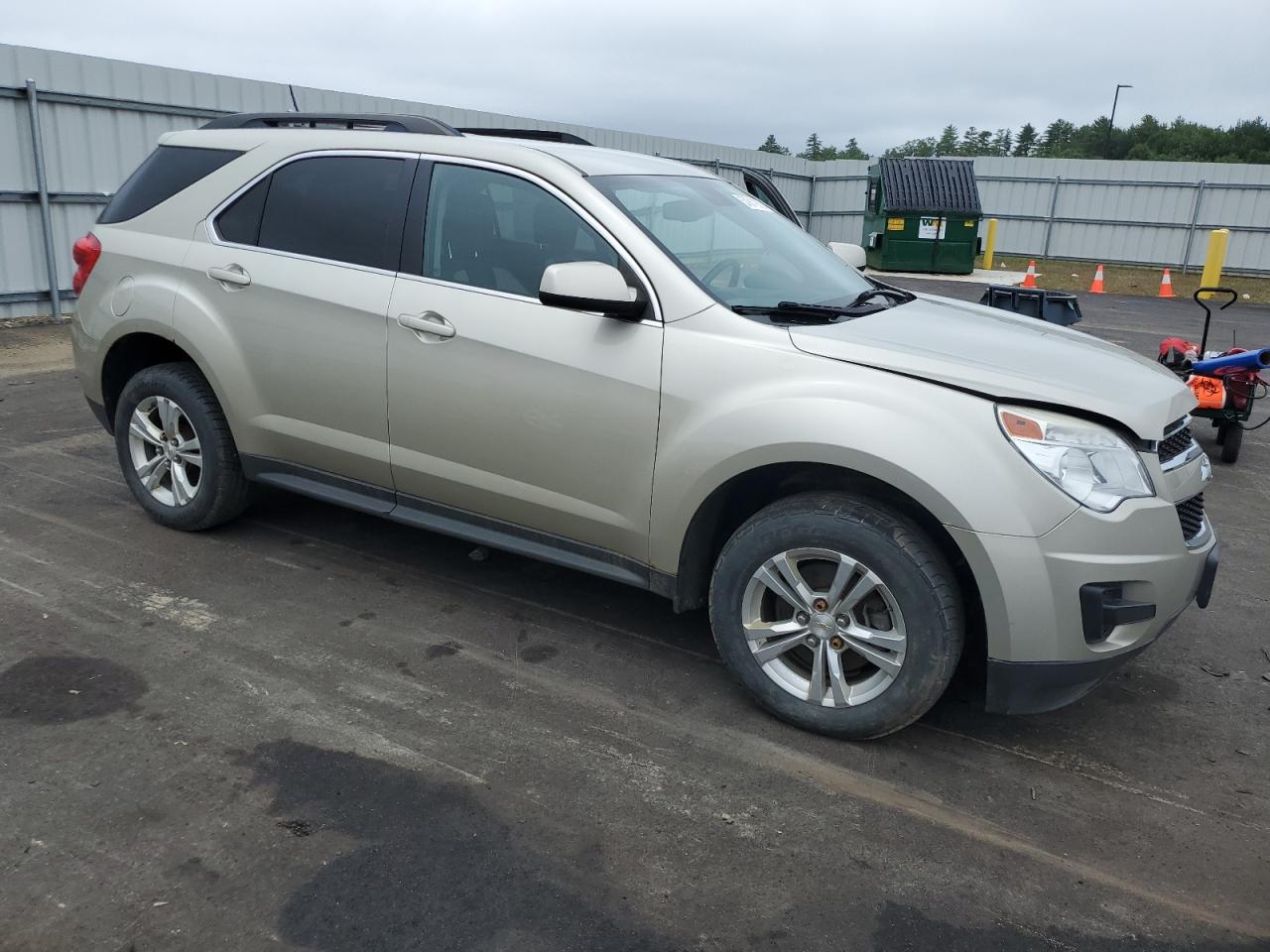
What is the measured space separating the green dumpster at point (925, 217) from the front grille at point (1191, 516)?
67.2 feet

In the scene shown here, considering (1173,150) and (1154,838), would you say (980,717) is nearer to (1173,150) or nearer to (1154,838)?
(1154,838)

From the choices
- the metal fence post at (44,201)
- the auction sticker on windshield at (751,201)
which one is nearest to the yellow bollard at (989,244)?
the metal fence post at (44,201)

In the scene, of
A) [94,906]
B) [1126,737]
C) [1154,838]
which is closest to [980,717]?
[1126,737]

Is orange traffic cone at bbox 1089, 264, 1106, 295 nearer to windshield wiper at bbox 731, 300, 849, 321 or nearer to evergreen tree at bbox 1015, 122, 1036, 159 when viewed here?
windshield wiper at bbox 731, 300, 849, 321

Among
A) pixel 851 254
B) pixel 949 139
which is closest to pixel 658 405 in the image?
pixel 851 254

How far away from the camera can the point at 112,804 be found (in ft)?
9.18

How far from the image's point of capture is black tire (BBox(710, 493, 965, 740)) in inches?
120

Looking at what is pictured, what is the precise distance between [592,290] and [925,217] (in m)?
20.9

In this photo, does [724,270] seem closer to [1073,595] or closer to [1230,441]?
[1073,595]

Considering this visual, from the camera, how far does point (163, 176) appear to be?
4.71m

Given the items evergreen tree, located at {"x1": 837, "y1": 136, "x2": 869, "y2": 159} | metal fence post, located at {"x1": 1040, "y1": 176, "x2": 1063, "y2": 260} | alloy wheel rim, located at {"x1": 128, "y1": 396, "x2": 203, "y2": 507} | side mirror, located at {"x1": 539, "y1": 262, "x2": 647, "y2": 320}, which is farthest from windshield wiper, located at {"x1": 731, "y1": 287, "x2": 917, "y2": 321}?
evergreen tree, located at {"x1": 837, "y1": 136, "x2": 869, "y2": 159}

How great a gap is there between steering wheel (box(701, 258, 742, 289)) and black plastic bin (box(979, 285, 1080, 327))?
14.3 feet

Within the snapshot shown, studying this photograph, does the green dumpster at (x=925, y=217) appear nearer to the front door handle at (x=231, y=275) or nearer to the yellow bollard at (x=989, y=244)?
the yellow bollard at (x=989, y=244)

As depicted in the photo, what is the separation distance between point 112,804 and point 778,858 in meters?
1.85
